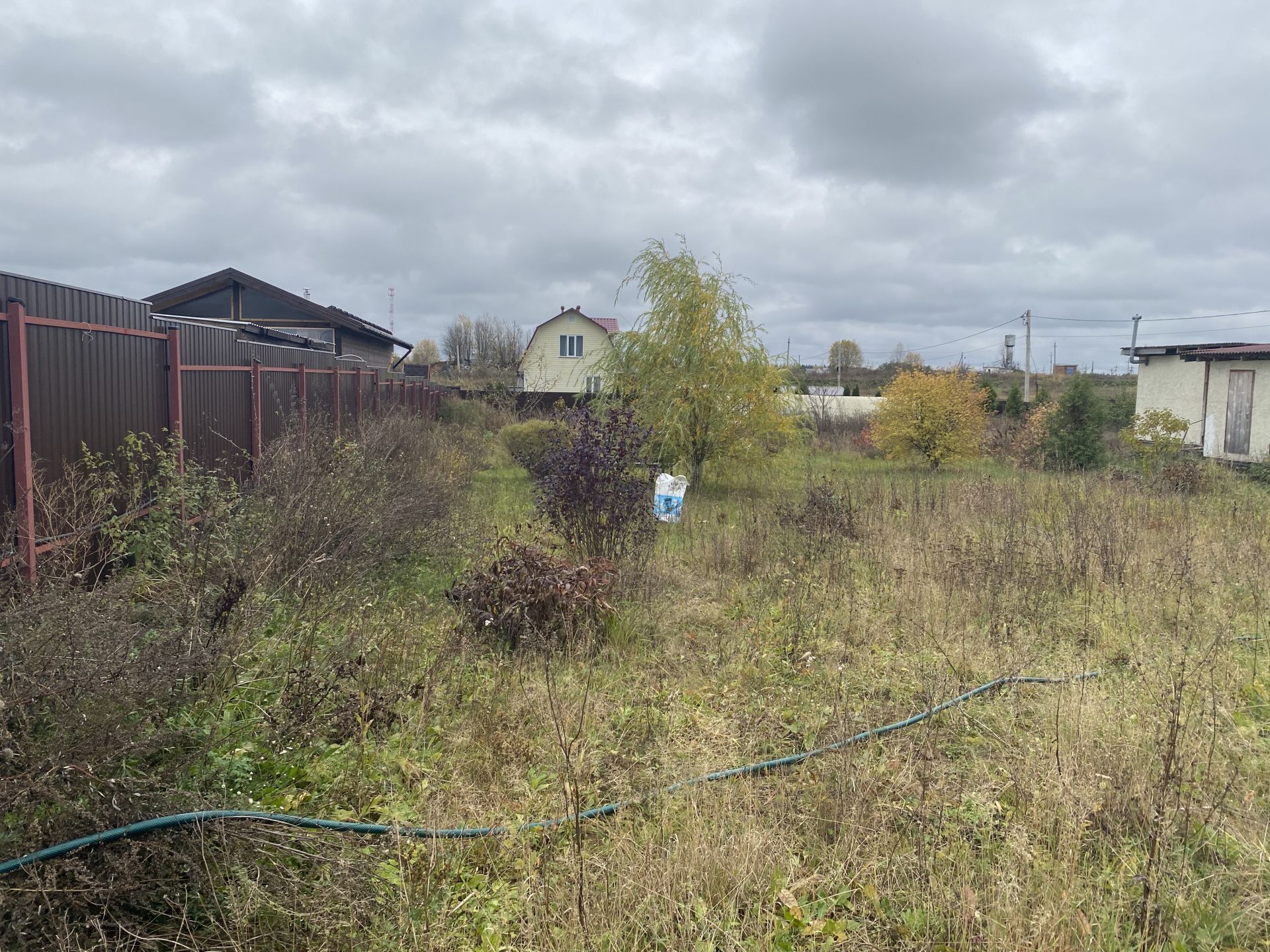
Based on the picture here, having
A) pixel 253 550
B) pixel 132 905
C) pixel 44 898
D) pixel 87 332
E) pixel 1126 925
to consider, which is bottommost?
pixel 1126 925

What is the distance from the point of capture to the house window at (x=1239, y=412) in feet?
53.3

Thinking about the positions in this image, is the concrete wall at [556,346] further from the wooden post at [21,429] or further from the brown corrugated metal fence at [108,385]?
the wooden post at [21,429]

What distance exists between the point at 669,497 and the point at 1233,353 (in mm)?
13560

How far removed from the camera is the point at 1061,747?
346cm

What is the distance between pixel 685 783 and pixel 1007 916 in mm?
1168

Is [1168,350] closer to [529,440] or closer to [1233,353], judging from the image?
[1233,353]

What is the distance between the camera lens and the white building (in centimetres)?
1600

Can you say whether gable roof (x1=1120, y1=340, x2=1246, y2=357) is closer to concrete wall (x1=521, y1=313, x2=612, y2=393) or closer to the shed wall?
the shed wall

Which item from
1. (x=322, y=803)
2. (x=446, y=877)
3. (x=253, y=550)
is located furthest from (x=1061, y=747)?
(x=253, y=550)

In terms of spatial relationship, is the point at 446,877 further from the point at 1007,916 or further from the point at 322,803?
the point at 1007,916

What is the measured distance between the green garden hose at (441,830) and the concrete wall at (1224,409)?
1529 centimetres

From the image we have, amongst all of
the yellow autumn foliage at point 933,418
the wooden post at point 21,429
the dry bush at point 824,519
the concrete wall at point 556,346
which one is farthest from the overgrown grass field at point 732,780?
the concrete wall at point 556,346

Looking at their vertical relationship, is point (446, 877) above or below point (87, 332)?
below

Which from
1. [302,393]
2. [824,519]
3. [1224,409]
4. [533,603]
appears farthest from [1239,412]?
[302,393]
